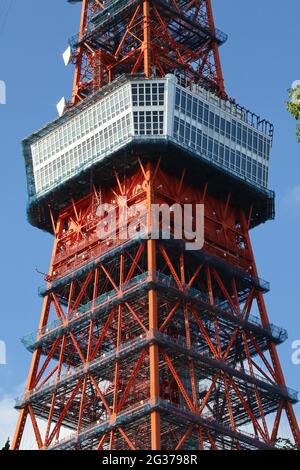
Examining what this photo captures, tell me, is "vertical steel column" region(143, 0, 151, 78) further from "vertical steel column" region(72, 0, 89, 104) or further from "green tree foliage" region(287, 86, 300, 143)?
"green tree foliage" region(287, 86, 300, 143)

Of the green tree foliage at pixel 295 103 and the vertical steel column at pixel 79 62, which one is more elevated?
the vertical steel column at pixel 79 62

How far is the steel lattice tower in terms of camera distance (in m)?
107

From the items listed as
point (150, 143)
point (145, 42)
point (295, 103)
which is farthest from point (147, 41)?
point (295, 103)

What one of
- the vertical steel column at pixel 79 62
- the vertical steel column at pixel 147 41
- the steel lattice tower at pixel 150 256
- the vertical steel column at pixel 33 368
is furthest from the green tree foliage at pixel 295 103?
the vertical steel column at pixel 79 62

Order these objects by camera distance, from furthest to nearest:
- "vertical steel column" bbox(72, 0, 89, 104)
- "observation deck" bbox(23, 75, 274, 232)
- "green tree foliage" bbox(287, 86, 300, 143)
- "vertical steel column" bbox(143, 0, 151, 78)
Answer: "vertical steel column" bbox(72, 0, 89, 104)
"vertical steel column" bbox(143, 0, 151, 78)
"observation deck" bbox(23, 75, 274, 232)
"green tree foliage" bbox(287, 86, 300, 143)

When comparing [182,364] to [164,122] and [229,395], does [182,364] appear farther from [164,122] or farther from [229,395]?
[164,122]

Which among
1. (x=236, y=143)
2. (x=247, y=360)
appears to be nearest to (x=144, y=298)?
(x=247, y=360)

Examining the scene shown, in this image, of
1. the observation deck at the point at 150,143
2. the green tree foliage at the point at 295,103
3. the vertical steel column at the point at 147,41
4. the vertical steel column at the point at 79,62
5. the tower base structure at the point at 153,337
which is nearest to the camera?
the green tree foliage at the point at 295,103

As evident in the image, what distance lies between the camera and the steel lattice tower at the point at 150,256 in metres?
107

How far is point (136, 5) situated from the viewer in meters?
132

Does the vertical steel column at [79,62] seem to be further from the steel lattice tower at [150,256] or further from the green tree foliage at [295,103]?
the green tree foliage at [295,103]

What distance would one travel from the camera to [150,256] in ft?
367

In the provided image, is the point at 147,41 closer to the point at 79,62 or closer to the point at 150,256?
the point at 79,62

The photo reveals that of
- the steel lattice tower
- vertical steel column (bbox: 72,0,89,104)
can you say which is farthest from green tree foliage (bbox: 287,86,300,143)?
vertical steel column (bbox: 72,0,89,104)
